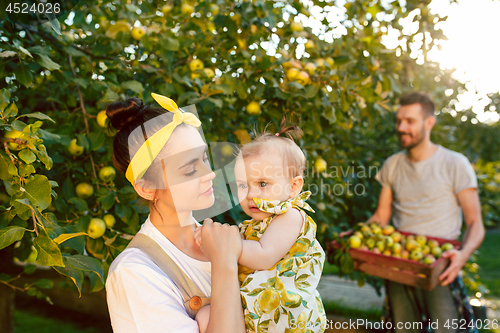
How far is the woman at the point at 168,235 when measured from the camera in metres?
0.92

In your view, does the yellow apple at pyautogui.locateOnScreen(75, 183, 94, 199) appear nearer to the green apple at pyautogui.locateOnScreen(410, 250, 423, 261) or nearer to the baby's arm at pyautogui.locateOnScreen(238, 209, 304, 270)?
the baby's arm at pyautogui.locateOnScreen(238, 209, 304, 270)

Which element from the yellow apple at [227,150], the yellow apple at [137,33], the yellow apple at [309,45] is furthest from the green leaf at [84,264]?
the yellow apple at [309,45]

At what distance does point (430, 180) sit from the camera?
8.59 ft

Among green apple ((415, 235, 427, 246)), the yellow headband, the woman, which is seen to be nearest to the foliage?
the woman

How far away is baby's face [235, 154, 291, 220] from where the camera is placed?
1291mm

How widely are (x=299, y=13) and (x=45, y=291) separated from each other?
3.88 m

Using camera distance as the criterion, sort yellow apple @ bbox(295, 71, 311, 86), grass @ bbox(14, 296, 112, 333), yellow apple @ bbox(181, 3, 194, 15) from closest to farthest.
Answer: yellow apple @ bbox(295, 71, 311, 86)
yellow apple @ bbox(181, 3, 194, 15)
grass @ bbox(14, 296, 112, 333)

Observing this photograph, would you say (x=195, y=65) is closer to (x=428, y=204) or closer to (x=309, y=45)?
(x=309, y=45)

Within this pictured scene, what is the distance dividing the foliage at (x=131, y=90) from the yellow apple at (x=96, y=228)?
0.03 meters

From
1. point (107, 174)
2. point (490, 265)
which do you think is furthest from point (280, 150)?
point (490, 265)

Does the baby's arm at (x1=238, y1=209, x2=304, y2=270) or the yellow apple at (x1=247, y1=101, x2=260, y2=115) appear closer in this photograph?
the baby's arm at (x1=238, y1=209, x2=304, y2=270)

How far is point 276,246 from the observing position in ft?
3.78

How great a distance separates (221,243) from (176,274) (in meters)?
0.17

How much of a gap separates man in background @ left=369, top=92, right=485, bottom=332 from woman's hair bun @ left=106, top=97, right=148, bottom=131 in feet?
7.05
